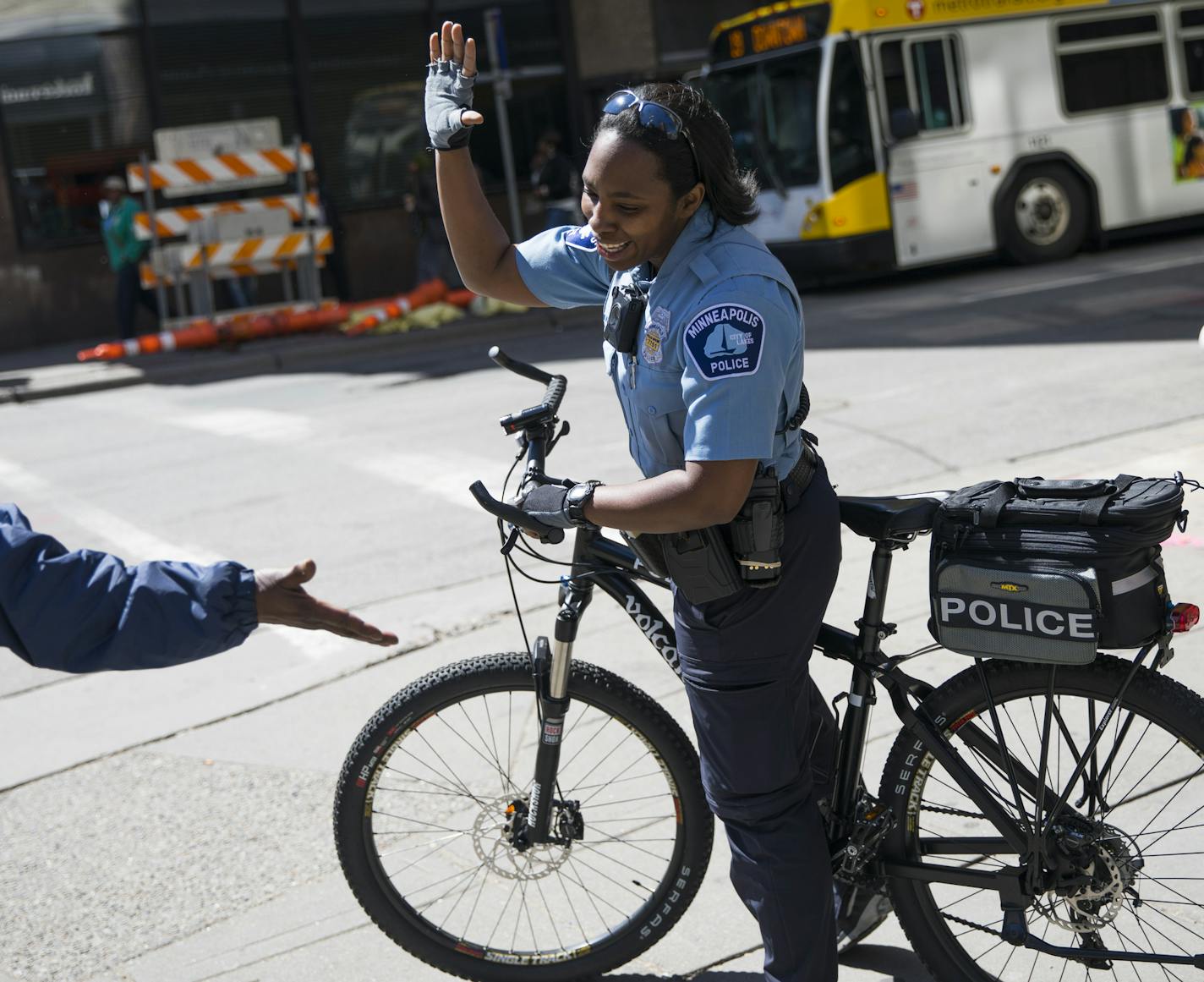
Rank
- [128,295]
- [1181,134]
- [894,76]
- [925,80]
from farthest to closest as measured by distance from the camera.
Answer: [128,295] < [1181,134] < [925,80] < [894,76]

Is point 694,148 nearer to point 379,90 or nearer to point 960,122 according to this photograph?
point 960,122

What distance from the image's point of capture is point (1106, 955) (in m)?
2.74

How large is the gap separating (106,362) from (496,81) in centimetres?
528

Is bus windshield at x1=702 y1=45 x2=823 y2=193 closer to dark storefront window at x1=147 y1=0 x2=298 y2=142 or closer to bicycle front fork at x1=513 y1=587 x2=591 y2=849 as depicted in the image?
dark storefront window at x1=147 y1=0 x2=298 y2=142

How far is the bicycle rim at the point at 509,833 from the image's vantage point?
3092mm

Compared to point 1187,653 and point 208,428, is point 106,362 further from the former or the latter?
point 1187,653

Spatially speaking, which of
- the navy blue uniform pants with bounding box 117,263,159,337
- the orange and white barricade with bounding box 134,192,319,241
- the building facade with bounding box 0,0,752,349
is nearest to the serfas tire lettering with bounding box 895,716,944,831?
the orange and white barricade with bounding box 134,192,319,241

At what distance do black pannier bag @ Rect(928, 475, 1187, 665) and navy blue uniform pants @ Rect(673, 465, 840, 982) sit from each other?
0.77 feet

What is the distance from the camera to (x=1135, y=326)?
10.8 metres

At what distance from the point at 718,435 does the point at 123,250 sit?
15.5m

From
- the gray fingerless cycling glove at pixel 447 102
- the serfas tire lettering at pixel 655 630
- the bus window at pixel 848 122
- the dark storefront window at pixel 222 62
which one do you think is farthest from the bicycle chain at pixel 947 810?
the dark storefront window at pixel 222 62

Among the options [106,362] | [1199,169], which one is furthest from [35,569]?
[1199,169]

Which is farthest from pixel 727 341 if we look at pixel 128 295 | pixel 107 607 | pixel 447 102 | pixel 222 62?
pixel 222 62

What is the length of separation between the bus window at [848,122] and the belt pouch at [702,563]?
13.1m
